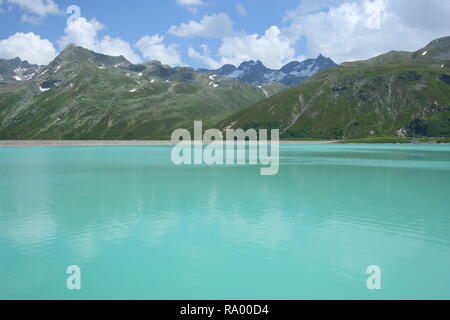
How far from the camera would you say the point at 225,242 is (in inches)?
873

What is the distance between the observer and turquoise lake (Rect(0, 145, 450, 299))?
1595 centimetres

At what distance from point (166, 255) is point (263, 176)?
35.2 metres

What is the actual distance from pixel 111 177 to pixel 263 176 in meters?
20.8

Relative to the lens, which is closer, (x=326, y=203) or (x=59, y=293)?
(x=59, y=293)

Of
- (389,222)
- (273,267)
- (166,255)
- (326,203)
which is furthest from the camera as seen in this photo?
(326,203)

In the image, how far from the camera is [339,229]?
2484cm

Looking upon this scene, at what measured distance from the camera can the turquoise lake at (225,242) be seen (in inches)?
628

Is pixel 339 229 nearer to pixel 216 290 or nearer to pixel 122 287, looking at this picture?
pixel 216 290

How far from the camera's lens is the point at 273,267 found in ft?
59.6

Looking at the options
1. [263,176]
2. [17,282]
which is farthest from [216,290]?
[263,176]

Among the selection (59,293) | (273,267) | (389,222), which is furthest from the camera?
(389,222)
